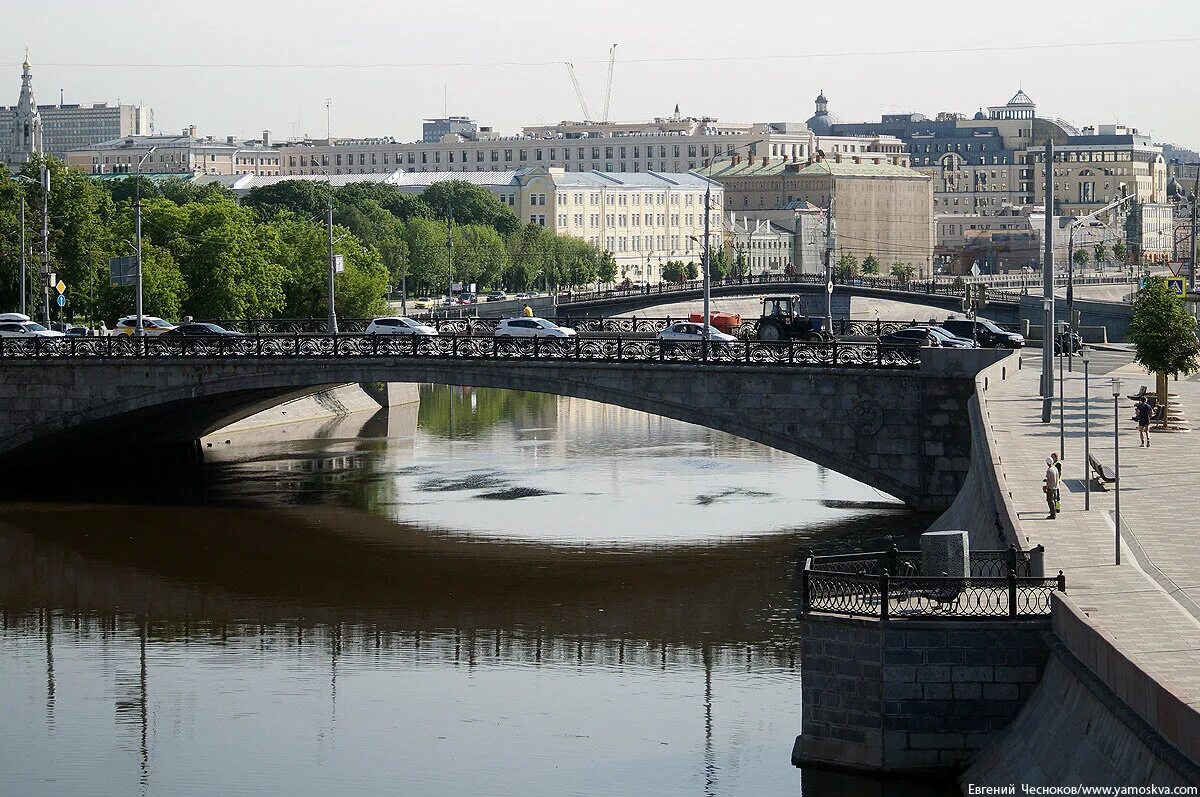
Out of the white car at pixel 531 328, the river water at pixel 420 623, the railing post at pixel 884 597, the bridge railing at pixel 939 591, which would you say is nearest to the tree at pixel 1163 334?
the river water at pixel 420 623

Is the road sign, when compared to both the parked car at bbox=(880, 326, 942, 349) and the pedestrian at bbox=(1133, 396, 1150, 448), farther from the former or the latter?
the pedestrian at bbox=(1133, 396, 1150, 448)

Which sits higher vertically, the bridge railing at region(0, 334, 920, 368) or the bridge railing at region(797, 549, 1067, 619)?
the bridge railing at region(0, 334, 920, 368)

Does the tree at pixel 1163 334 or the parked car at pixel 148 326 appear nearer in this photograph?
the tree at pixel 1163 334

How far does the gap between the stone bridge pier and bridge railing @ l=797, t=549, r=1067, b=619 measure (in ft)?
84.4

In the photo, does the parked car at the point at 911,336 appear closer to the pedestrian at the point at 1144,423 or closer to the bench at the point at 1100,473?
the pedestrian at the point at 1144,423

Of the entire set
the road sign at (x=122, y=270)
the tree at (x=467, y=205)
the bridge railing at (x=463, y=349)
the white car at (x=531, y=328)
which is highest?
the tree at (x=467, y=205)

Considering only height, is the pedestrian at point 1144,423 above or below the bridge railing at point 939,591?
above

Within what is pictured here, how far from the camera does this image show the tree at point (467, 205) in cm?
18700

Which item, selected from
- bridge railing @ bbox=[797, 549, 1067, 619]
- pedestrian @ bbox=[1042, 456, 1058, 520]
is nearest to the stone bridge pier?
pedestrian @ bbox=[1042, 456, 1058, 520]

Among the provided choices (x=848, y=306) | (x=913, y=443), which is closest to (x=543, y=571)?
(x=913, y=443)

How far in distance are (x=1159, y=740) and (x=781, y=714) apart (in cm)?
1255

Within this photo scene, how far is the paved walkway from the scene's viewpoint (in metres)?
24.8

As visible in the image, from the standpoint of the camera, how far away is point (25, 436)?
6500 centimetres

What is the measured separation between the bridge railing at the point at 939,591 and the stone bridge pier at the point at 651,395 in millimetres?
25727
